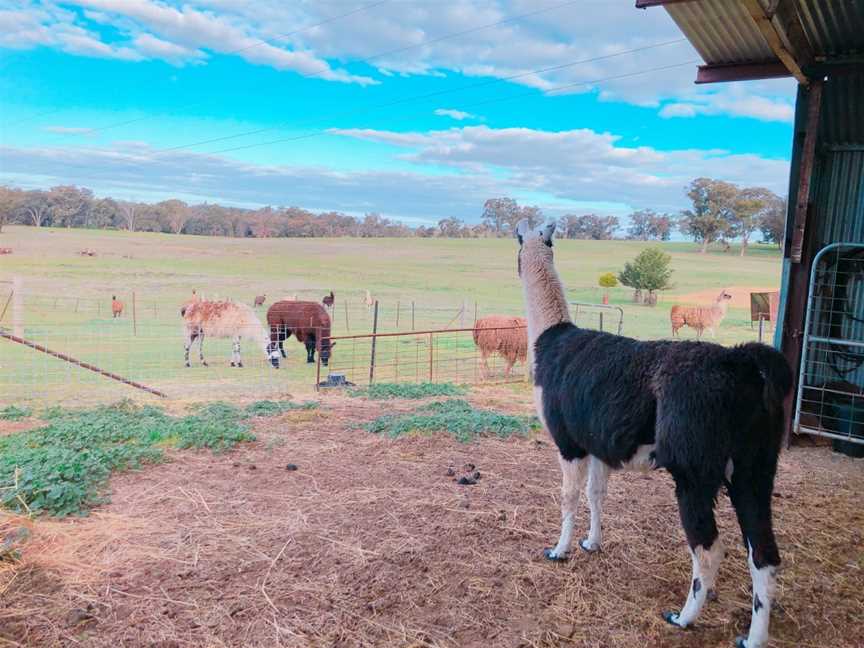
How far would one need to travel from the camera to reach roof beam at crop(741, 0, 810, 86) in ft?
12.8

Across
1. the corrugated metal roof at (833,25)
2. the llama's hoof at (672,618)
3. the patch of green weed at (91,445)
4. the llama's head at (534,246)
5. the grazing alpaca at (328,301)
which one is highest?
the corrugated metal roof at (833,25)

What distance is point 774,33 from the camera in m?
4.28

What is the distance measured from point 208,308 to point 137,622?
1066 centimetres

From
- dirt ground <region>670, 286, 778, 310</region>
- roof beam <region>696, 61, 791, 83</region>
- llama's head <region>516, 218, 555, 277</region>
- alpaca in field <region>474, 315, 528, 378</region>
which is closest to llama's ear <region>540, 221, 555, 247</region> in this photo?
llama's head <region>516, 218, 555, 277</region>

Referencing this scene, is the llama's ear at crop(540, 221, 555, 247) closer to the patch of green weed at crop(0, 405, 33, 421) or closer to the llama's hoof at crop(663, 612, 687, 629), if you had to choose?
the llama's hoof at crop(663, 612, 687, 629)

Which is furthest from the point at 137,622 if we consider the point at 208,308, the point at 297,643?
the point at 208,308

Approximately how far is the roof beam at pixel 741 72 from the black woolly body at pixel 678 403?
13.8ft

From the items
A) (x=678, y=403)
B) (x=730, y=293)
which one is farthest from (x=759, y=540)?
(x=730, y=293)

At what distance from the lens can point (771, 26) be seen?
4.14 metres

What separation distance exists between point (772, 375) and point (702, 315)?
1291 cm

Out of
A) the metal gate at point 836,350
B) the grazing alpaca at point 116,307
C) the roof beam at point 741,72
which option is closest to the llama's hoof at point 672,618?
the metal gate at point 836,350

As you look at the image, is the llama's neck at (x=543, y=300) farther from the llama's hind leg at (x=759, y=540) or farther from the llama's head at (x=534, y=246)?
the llama's hind leg at (x=759, y=540)

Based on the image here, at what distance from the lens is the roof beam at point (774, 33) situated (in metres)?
A: 3.90

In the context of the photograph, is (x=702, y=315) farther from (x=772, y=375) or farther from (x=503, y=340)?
(x=772, y=375)
